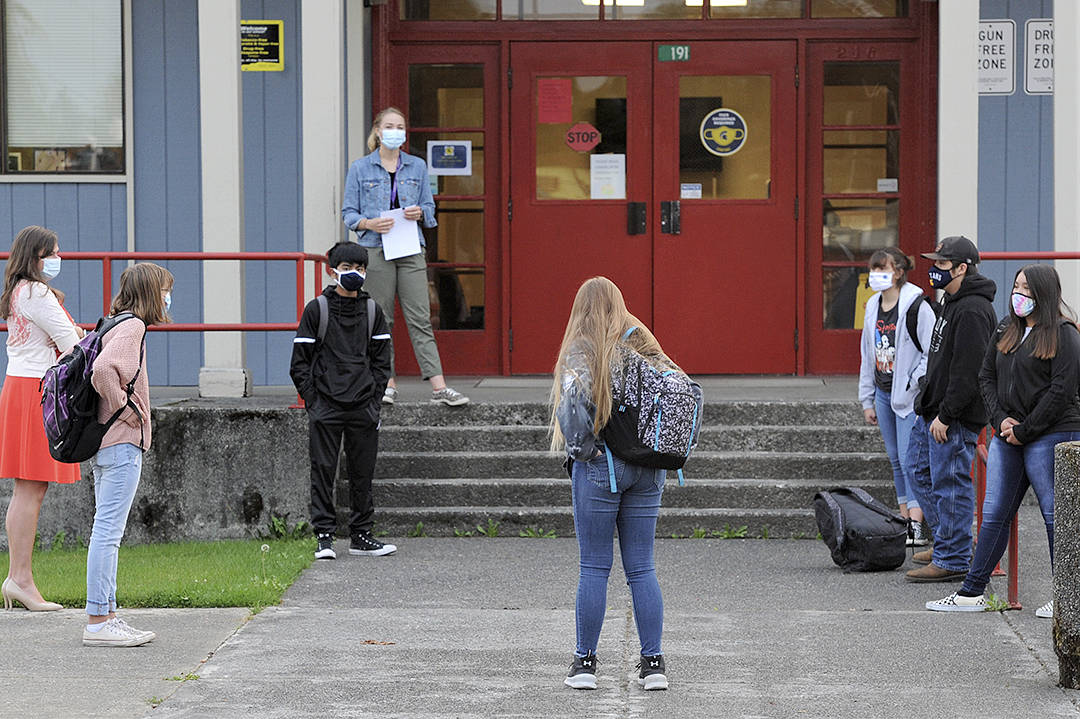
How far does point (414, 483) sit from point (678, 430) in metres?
3.99

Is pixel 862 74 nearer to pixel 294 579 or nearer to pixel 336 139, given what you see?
pixel 336 139

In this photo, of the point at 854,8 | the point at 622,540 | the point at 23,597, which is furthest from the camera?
the point at 854,8

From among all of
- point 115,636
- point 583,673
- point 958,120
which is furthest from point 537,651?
point 958,120

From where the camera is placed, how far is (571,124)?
38.4 feet

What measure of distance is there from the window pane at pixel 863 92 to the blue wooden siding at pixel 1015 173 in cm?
71

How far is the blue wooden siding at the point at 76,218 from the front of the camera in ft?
37.7

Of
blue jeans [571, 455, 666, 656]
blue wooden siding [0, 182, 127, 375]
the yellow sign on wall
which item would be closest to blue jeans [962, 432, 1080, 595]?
blue jeans [571, 455, 666, 656]

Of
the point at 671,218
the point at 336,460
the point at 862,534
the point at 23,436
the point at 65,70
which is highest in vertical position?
the point at 65,70

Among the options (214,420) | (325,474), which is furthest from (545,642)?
(214,420)

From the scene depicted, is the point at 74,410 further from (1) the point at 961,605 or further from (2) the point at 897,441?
(2) the point at 897,441

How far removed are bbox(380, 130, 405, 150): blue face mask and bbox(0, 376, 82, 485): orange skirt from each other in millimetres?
3026

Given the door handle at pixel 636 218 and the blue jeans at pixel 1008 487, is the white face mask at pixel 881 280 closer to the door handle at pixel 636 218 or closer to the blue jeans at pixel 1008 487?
the blue jeans at pixel 1008 487

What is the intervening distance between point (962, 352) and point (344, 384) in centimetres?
344

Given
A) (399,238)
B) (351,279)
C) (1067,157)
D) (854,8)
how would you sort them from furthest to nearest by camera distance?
1. (854,8)
2. (1067,157)
3. (399,238)
4. (351,279)
